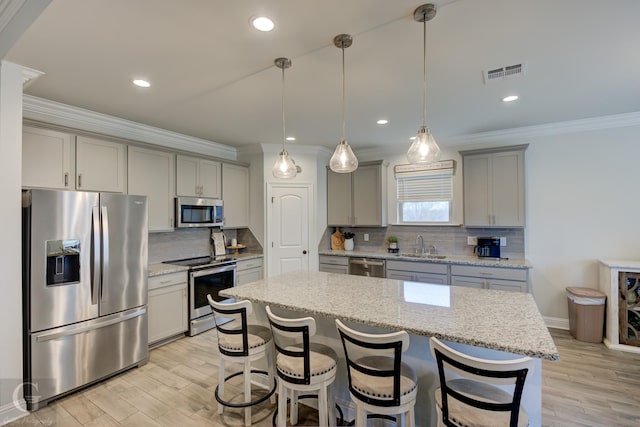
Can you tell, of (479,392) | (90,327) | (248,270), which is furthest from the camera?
(248,270)

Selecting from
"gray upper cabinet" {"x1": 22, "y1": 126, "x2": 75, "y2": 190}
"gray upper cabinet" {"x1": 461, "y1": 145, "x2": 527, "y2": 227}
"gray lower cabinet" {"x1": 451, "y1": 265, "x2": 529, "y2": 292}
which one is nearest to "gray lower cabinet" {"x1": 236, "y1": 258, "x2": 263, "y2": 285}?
"gray upper cabinet" {"x1": 22, "y1": 126, "x2": 75, "y2": 190}

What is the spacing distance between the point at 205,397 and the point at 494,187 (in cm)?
422

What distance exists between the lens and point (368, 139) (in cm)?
468

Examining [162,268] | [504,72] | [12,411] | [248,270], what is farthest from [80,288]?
[504,72]

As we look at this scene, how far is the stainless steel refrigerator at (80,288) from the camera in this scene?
2404 millimetres

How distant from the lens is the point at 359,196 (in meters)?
5.14

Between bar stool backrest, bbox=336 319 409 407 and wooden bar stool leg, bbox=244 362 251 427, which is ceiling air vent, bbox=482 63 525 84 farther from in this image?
wooden bar stool leg, bbox=244 362 251 427

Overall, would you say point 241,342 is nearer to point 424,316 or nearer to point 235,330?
point 235,330

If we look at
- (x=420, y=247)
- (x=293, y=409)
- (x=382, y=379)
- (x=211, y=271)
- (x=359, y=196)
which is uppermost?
(x=359, y=196)

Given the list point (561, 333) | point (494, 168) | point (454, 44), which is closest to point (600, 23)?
point (454, 44)

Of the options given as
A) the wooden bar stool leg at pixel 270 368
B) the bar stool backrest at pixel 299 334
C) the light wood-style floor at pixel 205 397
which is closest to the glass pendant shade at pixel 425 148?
the bar stool backrest at pixel 299 334

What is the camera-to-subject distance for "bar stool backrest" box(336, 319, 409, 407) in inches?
59.1

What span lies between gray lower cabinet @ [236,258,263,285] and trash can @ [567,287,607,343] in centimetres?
427

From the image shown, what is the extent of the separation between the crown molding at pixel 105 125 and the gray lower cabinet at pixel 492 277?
4197 mm
